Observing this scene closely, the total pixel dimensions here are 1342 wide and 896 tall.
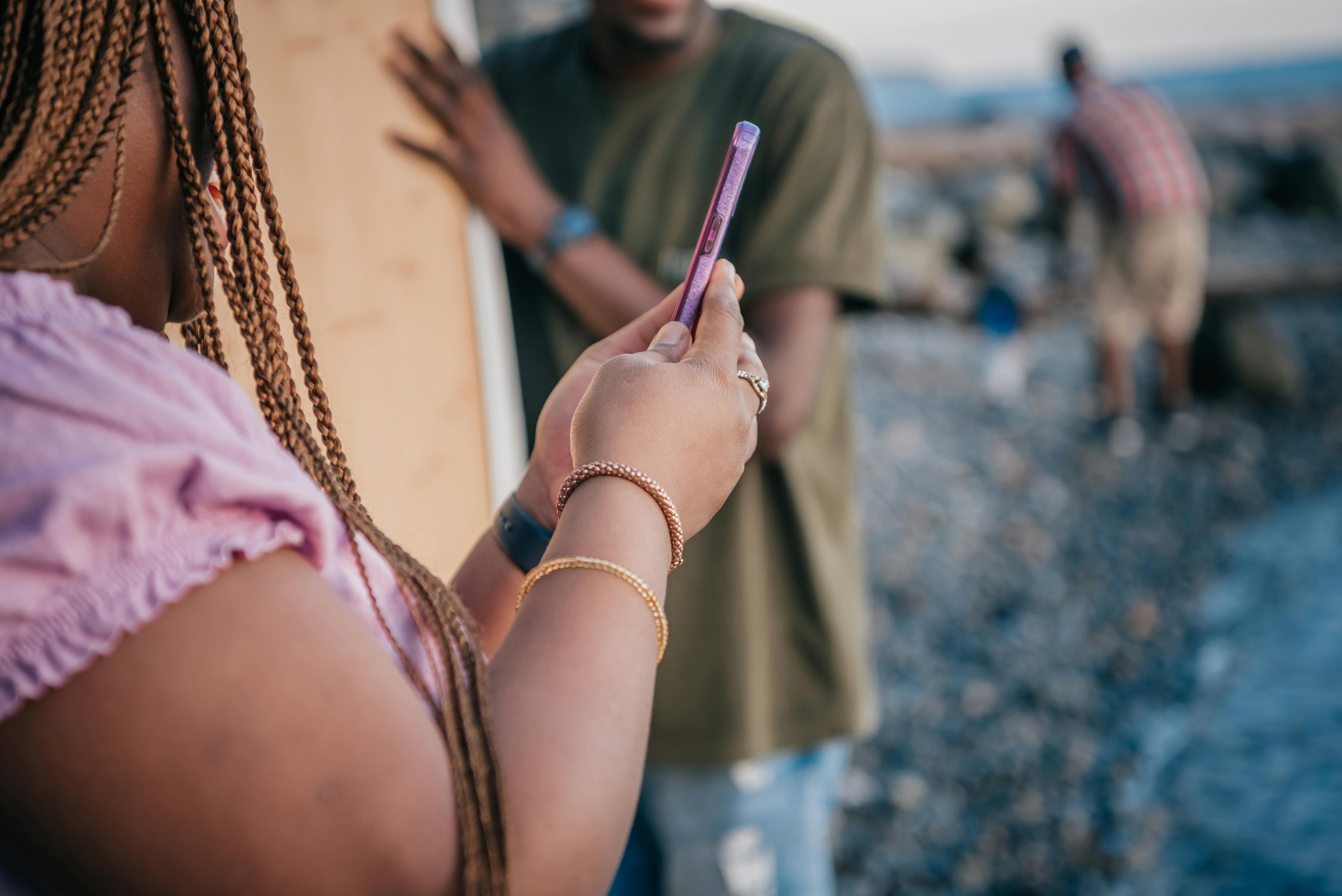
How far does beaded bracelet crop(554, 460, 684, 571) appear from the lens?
70 cm

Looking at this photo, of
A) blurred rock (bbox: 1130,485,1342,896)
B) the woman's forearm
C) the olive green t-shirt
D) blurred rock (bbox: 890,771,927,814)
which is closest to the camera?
the woman's forearm

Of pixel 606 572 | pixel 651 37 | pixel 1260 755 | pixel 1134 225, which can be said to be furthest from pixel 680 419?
pixel 1134 225

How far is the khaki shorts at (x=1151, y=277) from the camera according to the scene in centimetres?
686

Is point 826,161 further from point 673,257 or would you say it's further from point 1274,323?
point 1274,323

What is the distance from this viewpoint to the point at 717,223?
34.5 inches

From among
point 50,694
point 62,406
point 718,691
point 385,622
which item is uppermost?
point 62,406

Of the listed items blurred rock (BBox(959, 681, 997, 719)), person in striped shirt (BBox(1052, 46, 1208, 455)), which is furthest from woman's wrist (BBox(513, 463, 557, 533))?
person in striped shirt (BBox(1052, 46, 1208, 455))

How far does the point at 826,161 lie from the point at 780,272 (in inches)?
8.4

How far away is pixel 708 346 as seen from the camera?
2.69ft

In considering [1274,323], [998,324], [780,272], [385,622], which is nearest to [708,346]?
[385,622]

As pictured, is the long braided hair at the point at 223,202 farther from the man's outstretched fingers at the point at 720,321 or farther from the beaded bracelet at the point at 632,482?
the man's outstretched fingers at the point at 720,321

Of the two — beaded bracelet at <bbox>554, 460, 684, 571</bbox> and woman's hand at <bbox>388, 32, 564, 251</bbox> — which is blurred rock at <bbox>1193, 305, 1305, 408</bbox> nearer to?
woman's hand at <bbox>388, 32, 564, 251</bbox>

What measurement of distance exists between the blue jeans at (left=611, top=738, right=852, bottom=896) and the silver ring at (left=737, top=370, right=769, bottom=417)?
0.97m

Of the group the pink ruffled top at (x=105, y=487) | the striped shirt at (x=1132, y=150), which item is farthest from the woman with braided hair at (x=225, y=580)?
the striped shirt at (x=1132, y=150)
